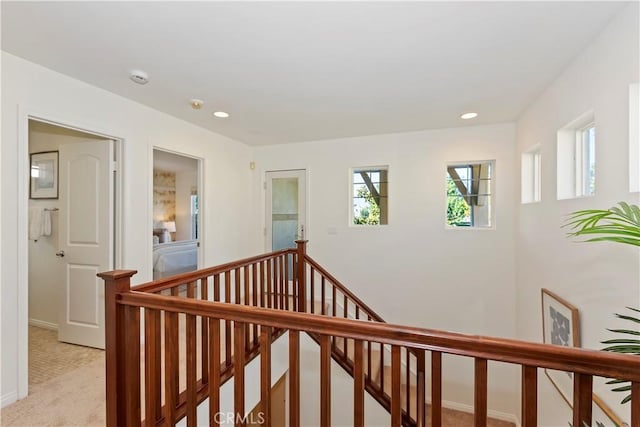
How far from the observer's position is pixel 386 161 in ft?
13.2

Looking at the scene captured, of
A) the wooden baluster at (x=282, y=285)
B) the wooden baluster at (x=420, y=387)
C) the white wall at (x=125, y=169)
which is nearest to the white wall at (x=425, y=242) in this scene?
the white wall at (x=125, y=169)

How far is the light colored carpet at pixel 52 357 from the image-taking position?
2.35 metres

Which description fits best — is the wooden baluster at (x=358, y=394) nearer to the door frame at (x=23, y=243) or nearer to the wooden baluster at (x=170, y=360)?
the wooden baluster at (x=170, y=360)

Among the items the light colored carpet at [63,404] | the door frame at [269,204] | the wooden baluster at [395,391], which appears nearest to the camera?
the wooden baluster at [395,391]

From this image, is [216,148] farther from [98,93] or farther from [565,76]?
[565,76]

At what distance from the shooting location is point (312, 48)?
1.92m

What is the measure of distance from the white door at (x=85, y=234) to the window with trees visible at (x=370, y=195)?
9.54 feet

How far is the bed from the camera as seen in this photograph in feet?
15.5

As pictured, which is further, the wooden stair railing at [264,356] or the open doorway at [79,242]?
the open doorway at [79,242]

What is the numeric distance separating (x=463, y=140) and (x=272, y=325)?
3.50m

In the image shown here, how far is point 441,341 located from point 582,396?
0.43 meters

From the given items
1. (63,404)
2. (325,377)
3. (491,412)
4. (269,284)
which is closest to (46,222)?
(63,404)

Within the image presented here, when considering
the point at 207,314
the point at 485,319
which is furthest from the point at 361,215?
the point at 207,314

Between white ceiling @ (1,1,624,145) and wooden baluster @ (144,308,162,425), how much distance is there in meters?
1.61
